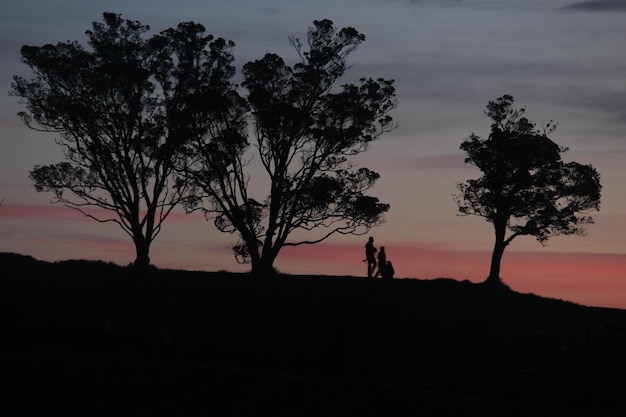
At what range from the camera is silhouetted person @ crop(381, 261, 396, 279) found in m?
47.0

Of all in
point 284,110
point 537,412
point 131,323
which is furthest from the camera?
point 284,110

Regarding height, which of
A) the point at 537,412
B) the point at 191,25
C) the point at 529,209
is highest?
the point at 191,25

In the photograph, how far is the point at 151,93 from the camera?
178ft

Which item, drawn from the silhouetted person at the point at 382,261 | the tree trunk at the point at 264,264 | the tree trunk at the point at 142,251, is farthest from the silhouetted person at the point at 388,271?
the tree trunk at the point at 142,251

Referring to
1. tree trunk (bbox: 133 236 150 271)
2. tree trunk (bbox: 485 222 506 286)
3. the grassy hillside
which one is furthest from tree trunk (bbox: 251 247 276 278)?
tree trunk (bbox: 485 222 506 286)

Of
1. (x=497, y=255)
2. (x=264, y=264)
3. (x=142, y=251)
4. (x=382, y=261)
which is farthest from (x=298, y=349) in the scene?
(x=497, y=255)

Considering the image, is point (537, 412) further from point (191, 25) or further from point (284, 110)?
point (191, 25)

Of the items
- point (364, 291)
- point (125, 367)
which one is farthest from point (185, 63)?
point (125, 367)

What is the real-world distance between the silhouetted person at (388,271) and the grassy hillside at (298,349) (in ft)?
3.66

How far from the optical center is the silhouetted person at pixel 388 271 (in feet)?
154

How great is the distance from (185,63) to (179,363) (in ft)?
102

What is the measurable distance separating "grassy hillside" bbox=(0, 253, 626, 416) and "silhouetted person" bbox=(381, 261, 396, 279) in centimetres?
112

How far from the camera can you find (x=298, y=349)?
102ft

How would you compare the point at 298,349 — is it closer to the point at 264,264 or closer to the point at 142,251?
the point at 264,264
